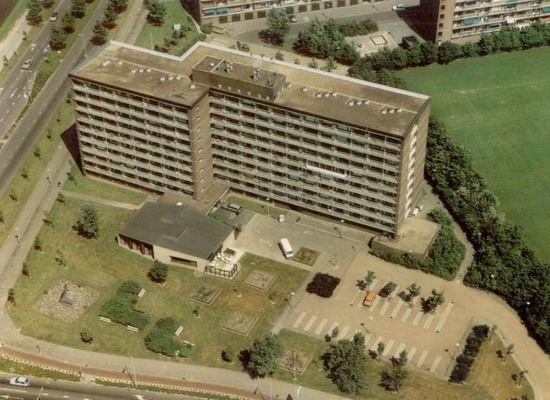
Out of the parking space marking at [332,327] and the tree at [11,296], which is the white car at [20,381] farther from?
the parking space marking at [332,327]

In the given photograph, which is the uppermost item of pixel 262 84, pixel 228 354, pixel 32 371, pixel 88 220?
pixel 262 84

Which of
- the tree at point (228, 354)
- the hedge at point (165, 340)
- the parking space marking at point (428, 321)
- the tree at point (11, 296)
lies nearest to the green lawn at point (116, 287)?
the tree at point (11, 296)

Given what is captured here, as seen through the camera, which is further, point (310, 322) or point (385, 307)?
point (385, 307)

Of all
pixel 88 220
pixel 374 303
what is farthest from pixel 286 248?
pixel 88 220

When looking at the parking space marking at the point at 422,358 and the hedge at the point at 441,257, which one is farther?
the hedge at the point at 441,257

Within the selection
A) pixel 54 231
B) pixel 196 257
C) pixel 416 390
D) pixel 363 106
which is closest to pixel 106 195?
pixel 54 231

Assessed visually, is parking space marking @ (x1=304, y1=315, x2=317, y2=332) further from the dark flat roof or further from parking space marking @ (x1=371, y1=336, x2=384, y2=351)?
the dark flat roof

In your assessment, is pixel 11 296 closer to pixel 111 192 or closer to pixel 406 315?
pixel 111 192

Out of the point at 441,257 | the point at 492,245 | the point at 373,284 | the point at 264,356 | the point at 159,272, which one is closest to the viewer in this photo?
the point at 264,356
